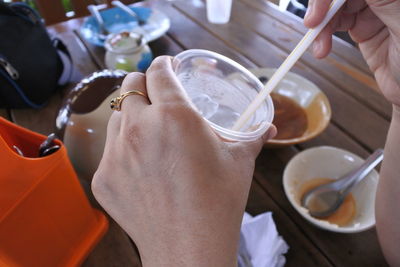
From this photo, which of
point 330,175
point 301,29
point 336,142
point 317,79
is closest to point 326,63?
point 317,79

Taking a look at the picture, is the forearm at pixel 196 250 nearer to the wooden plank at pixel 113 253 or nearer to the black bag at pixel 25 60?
the wooden plank at pixel 113 253

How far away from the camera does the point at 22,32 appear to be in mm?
700

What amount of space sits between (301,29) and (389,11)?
655 mm

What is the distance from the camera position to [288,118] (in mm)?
665

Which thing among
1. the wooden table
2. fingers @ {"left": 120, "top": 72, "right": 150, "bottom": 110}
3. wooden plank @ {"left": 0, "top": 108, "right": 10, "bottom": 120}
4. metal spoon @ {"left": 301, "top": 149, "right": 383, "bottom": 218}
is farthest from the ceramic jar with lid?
metal spoon @ {"left": 301, "top": 149, "right": 383, "bottom": 218}

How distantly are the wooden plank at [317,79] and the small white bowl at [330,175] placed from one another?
120mm

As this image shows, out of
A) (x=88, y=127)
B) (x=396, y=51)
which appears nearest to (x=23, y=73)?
(x=88, y=127)

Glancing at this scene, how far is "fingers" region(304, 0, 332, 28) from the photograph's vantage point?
0.40 meters

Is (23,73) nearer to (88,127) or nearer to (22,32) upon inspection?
(22,32)

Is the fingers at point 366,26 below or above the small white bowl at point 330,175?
above

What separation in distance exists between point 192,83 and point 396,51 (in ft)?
1.09

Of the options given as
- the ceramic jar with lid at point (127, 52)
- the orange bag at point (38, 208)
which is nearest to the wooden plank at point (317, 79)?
the ceramic jar with lid at point (127, 52)

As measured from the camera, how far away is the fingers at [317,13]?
40cm

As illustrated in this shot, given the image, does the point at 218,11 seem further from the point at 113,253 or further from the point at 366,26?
the point at 113,253
